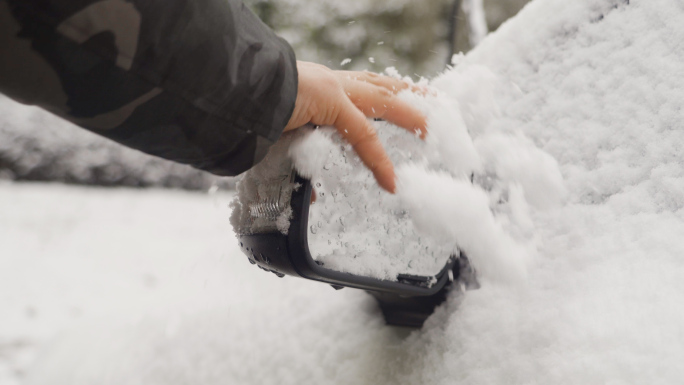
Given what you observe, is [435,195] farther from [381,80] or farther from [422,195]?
[381,80]

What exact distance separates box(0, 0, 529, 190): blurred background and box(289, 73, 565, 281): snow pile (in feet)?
6.63

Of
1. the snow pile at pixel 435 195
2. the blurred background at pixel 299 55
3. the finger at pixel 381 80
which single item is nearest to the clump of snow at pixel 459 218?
the snow pile at pixel 435 195

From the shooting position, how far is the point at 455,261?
626mm

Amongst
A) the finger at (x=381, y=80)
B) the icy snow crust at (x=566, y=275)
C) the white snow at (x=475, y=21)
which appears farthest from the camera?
the white snow at (x=475, y=21)

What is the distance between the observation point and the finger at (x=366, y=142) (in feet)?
1.58

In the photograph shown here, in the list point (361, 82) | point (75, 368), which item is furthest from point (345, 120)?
point (75, 368)

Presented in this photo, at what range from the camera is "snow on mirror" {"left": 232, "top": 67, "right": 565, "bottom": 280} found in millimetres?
485

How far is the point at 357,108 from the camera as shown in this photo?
0.51 m

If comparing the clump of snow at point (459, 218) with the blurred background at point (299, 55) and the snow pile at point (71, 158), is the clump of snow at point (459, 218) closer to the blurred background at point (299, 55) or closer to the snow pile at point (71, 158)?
the blurred background at point (299, 55)

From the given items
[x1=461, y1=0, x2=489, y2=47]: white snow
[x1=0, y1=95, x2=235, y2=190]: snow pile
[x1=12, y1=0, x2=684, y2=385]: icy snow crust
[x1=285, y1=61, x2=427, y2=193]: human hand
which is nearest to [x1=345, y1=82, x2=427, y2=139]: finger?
[x1=285, y1=61, x2=427, y2=193]: human hand

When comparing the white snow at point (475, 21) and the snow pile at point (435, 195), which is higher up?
the snow pile at point (435, 195)

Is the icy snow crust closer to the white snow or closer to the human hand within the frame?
the human hand

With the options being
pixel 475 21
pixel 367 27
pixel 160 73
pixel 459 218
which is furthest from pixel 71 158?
pixel 459 218

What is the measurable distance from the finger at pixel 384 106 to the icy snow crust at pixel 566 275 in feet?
0.35
